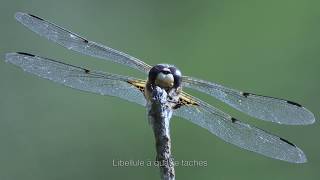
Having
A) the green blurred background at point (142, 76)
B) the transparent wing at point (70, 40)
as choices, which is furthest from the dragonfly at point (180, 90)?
the green blurred background at point (142, 76)

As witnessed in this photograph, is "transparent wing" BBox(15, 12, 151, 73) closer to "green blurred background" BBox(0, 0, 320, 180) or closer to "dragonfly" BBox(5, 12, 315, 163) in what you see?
"dragonfly" BBox(5, 12, 315, 163)

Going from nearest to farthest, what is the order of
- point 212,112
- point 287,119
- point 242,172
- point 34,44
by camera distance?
point 287,119
point 212,112
point 242,172
point 34,44

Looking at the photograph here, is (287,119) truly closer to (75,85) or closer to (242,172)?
(75,85)

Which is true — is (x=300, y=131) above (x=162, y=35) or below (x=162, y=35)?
A: below

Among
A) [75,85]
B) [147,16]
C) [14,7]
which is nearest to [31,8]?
[14,7]

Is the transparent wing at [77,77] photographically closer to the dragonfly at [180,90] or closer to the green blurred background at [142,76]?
the dragonfly at [180,90]

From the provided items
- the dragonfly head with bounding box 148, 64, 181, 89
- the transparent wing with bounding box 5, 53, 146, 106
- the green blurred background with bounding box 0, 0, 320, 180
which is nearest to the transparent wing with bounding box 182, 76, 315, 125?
the dragonfly head with bounding box 148, 64, 181, 89

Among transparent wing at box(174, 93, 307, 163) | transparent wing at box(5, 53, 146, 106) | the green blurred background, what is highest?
the green blurred background
